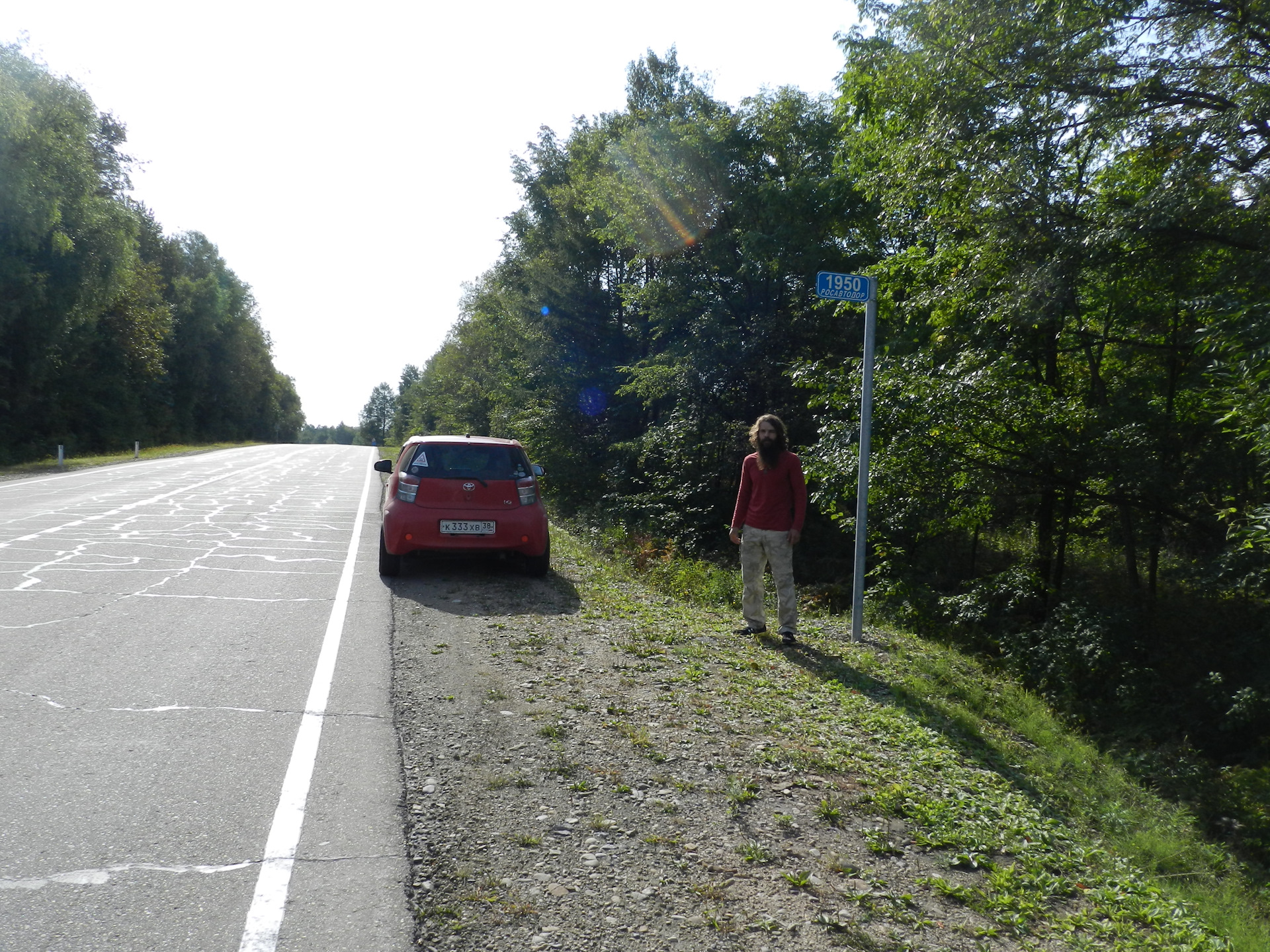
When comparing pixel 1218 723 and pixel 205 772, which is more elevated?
pixel 205 772

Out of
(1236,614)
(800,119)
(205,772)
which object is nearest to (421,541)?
(205,772)

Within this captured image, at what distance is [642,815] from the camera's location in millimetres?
3928

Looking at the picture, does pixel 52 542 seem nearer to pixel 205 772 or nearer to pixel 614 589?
pixel 614 589

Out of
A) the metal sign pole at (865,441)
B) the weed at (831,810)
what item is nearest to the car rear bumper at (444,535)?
the metal sign pole at (865,441)

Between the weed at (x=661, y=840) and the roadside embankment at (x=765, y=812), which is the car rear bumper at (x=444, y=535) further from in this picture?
the weed at (x=661, y=840)

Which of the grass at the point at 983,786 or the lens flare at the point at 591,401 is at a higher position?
the lens flare at the point at 591,401

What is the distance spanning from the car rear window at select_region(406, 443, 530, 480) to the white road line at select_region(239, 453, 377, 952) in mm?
3548

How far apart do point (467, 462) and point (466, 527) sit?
0.84m

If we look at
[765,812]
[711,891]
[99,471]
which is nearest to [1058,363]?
[765,812]

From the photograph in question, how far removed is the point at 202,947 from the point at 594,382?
21.8 m

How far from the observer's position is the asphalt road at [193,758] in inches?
118

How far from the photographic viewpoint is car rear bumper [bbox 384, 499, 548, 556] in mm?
9773

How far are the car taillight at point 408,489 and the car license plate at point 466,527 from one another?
18.6 inches

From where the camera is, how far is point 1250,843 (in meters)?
6.34
